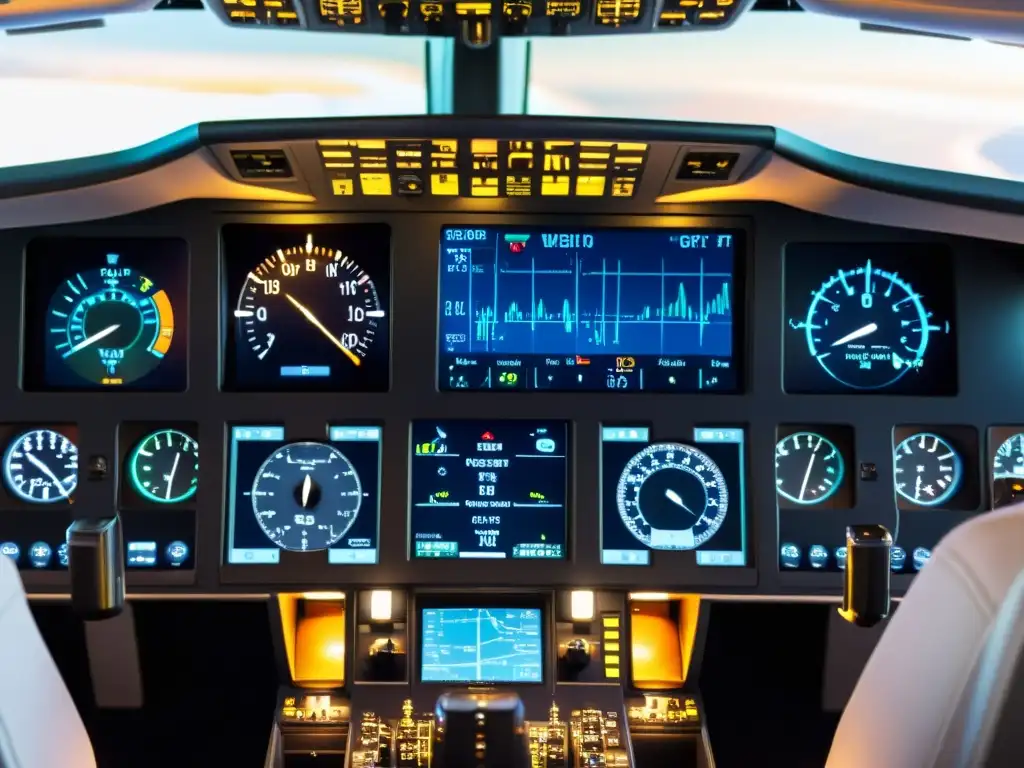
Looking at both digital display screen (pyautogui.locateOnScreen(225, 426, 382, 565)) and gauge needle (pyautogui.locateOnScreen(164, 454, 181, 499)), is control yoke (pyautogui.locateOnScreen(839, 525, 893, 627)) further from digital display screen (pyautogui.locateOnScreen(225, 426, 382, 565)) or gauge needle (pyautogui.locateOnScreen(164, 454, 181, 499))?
gauge needle (pyautogui.locateOnScreen(164, 454, 181, 499))

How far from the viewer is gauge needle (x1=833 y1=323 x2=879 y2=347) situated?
3492 mm

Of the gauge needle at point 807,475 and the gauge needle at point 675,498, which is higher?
the gauge needle at point 807,475

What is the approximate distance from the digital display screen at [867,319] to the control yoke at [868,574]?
2.44 ft

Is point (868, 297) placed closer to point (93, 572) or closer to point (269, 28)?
point (269, 28)

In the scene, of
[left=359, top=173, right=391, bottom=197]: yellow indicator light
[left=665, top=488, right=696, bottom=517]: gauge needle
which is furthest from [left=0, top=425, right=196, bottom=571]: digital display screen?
[left=665, top=488, right=696, bottom=517]: gauge needle

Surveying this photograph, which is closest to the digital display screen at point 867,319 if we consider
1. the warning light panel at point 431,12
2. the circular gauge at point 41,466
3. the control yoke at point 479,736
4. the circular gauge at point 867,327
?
the circular gauge at point 867,327

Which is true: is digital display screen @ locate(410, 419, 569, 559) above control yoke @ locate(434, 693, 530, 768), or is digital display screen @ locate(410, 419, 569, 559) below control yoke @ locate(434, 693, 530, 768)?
above

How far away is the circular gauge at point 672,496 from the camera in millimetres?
3369

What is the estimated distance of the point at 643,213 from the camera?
343 centimetres

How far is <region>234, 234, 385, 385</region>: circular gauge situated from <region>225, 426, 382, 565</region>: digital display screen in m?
0.23

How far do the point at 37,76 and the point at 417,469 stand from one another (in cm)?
175

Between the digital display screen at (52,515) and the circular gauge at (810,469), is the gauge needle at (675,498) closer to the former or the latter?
the circular gauge at (810,469)

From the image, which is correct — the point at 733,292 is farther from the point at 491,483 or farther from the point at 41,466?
the point at 41,466

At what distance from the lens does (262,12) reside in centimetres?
263
